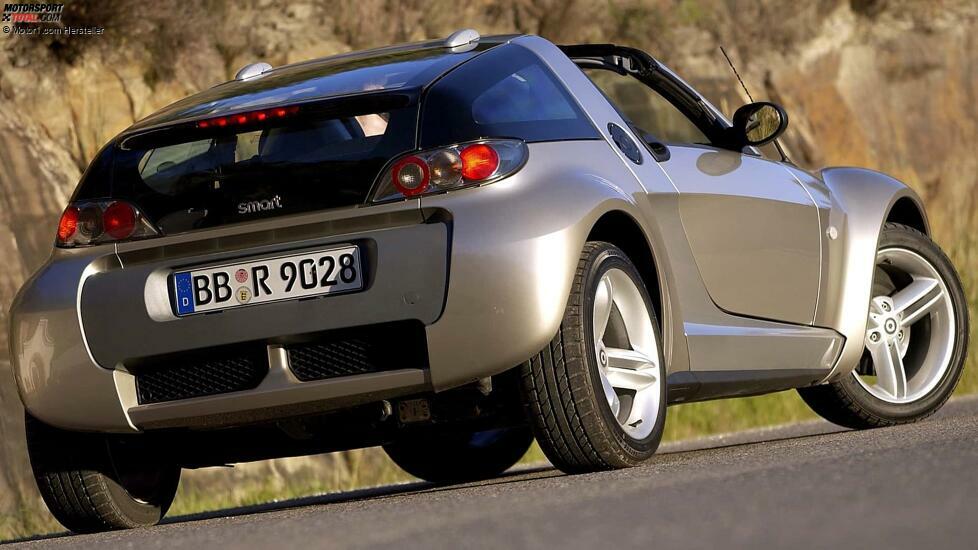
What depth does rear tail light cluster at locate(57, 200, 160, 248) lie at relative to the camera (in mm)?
5332

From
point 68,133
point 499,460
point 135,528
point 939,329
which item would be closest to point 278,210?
point 135,528

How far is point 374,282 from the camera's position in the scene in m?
4.96

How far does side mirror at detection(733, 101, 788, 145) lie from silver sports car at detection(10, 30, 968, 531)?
546 mm

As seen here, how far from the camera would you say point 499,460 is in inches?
299

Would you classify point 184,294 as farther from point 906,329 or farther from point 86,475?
point 906,329

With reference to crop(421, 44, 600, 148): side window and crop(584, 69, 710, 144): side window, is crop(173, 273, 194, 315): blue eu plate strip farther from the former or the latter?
crop(584, 69, 710, 144): side window

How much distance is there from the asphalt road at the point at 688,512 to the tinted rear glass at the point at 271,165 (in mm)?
909

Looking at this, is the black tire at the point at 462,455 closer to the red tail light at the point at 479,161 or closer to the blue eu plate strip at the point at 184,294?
the blue eu plate strip at the point at 184,294

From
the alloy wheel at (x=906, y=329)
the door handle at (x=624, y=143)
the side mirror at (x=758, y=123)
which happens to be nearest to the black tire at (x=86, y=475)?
the door handle at (x=624, y=143)

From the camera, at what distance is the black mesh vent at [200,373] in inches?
202

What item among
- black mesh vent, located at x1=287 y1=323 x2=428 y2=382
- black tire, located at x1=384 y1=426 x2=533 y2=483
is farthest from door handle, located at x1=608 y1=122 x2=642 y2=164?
black tire, located at x1=384 y1=426 x2=533 y2=483

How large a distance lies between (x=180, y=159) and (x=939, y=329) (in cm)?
357

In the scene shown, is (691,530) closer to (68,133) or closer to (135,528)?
(135,528)

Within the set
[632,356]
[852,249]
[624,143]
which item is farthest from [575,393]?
[852,249]
